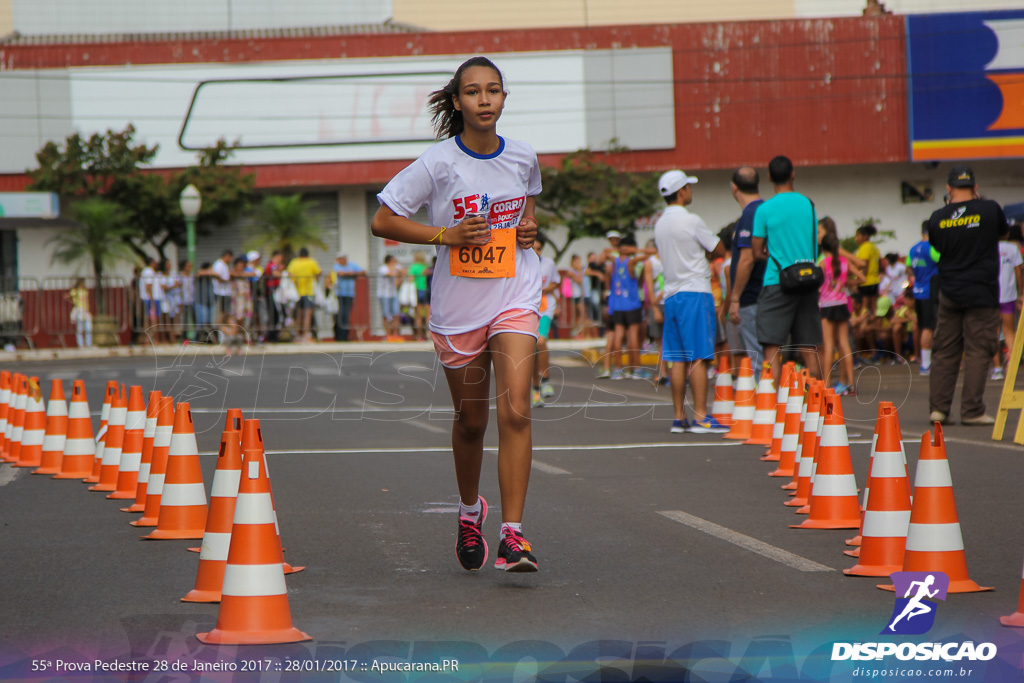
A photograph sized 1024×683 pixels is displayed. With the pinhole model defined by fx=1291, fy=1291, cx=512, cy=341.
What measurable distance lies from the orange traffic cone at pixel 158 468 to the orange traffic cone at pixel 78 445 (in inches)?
72.3

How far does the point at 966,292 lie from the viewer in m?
10.7

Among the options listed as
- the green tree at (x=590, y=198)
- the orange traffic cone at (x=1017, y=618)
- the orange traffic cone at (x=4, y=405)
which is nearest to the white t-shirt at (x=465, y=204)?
the orange traffic cone at (x=1017, y=618)

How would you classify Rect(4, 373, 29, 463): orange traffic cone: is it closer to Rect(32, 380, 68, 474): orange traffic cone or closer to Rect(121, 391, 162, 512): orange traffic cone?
Rect(32, 380, 68, 474): orange traffic cone

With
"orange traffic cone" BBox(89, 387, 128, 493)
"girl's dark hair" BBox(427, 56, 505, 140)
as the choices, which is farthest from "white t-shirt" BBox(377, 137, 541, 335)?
"orange traffic cone" BBox(89, 387, 128, 493)

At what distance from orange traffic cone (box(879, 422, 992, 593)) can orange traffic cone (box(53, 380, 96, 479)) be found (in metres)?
6.15

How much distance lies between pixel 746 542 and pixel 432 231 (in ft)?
6.83

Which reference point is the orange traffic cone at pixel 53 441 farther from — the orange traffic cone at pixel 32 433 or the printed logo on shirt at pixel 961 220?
the printed logo on shirt at pixel 961 220

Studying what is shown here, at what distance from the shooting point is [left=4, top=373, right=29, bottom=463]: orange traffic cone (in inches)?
406

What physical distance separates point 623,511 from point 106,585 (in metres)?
2.86

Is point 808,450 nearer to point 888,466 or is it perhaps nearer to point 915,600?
point 888,466

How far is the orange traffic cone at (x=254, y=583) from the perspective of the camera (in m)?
4.19

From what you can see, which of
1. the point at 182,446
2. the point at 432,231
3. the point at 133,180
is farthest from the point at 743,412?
the point at 133,180

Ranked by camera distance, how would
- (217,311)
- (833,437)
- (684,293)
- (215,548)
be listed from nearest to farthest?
(215,548) < (833,437) < (684,293) < (217,311)

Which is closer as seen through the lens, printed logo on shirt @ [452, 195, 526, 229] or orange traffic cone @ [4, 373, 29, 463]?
printed logo on shirt @ [452, 195, 526, 229]
